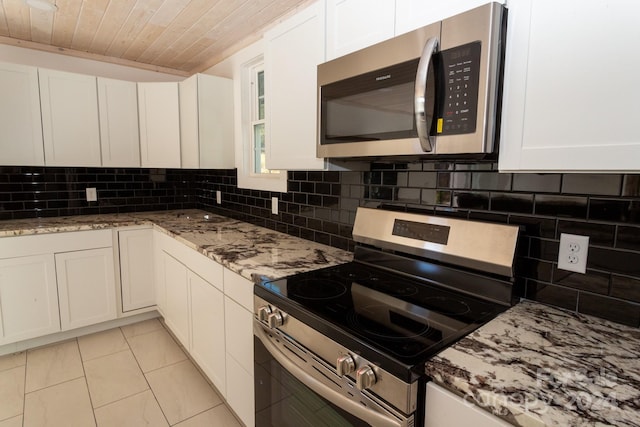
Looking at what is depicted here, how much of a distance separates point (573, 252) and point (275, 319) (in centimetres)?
101

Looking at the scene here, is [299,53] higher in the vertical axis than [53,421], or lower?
higher

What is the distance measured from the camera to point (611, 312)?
1025 millimetres

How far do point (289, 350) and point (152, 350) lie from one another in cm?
181

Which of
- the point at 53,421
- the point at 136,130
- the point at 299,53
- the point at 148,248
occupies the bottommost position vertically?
the point at 53,421

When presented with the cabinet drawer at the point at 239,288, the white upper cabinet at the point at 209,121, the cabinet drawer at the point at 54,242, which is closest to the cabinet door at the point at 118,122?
the white upper cabinet at the point at 209,121

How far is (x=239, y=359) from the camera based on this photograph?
5.41ft

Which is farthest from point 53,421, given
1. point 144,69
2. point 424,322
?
point 144,69

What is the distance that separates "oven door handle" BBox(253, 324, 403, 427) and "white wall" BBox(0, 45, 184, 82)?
2.95 metres

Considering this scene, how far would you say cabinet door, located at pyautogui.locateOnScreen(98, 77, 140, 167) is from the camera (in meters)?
2.86

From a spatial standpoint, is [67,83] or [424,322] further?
[67,83]

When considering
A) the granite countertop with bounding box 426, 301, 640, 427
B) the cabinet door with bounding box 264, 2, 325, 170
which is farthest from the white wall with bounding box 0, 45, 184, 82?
the granite countertop with bounding box 426, 301, 640, 427

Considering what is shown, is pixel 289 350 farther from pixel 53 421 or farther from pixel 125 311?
pixel 125 311

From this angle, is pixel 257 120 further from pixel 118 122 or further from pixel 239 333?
pixel 239 333

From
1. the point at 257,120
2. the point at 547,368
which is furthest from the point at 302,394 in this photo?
the point at 257,120
